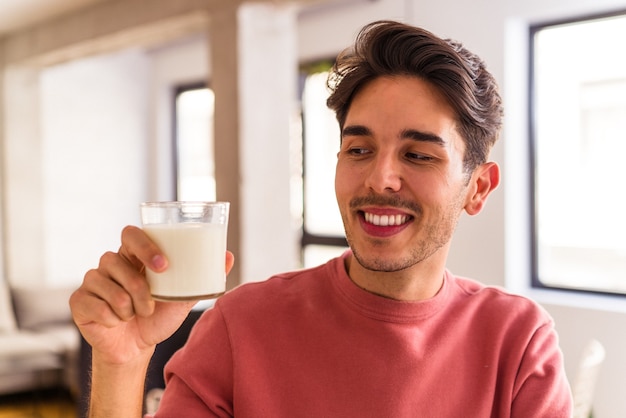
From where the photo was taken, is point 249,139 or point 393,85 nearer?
point 393,85

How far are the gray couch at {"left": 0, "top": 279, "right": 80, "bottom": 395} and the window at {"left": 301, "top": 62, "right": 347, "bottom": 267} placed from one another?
6.37ft

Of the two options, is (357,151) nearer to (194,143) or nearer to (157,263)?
(157,263)

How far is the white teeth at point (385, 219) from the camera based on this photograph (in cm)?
130

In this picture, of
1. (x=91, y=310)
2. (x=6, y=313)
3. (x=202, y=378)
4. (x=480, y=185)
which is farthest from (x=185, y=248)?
(x=6, y=313)

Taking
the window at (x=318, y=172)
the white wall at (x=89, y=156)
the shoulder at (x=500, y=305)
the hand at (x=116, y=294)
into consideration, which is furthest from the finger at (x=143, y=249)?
the white wall at (x=89, y=156)

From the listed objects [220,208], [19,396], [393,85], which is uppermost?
[393,85]

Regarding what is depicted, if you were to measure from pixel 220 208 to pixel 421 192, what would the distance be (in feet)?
1.32

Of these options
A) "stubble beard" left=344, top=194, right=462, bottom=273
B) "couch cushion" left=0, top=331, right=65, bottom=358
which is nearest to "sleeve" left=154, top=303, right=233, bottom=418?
"stubble beard" left=344, top=194, right=462, bottom=273

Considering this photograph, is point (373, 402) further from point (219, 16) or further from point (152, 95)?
point (152, 95)

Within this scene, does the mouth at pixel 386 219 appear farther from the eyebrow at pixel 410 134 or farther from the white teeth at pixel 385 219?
the eyebrow at pixel 410 134

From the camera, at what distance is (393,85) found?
1368mm

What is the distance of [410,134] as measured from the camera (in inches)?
51.7

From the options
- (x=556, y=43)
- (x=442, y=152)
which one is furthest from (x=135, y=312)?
(x=556, y=43)

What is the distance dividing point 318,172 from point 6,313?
2.80 metres
